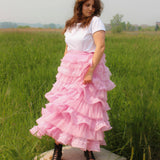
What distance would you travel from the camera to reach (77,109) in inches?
56.7

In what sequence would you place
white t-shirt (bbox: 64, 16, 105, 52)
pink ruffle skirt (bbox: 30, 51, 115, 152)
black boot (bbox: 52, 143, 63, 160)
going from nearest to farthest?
pink ruffle skirt (bbox: 30, 51, 115, 152), white t-shirt (bbox: 64, 16, 105, 52), black boot (bbox: 52, 143, 63, 160)

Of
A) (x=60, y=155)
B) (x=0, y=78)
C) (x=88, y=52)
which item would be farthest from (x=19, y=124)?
(x=0, y=78)

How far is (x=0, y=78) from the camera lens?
307 centimetres

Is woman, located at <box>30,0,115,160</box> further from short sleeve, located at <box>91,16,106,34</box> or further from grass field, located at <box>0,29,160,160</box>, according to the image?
grass field, located at <box>0,29,160,160</box>

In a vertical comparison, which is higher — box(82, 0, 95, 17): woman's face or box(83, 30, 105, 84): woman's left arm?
box(82, 0, 95, 17): woman's face

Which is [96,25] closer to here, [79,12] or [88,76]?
[79,12]

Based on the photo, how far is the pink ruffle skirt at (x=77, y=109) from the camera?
1.42 meters

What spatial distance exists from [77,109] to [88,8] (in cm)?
75

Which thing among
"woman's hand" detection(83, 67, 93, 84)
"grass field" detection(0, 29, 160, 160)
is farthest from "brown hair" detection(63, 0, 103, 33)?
"grass field" detection(0, 29, 160, 160)

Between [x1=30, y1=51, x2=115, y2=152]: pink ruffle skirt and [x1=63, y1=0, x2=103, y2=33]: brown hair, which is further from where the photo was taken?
[x1=63, y1=0, x2=103, y2=33]: brown hair

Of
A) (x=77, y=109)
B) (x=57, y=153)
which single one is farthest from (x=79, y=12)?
(x=57, y=153)

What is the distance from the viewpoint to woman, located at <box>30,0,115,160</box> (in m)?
1.43

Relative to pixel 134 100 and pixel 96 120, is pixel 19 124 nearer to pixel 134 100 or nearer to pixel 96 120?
pixel 96 120

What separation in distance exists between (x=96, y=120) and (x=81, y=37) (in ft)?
1.93
